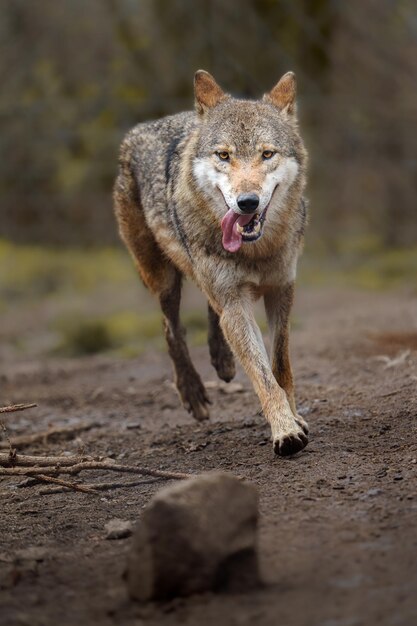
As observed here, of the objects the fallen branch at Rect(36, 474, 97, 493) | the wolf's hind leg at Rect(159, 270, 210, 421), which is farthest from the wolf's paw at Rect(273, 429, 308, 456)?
the wolf's hind leg at Rect(159, 270, 210, 421)

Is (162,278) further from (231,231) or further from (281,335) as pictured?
(231,231)

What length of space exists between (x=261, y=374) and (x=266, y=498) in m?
1.19

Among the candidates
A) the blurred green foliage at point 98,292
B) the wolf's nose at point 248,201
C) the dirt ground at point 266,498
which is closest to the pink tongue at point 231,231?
the wolf's nose at point 248,201

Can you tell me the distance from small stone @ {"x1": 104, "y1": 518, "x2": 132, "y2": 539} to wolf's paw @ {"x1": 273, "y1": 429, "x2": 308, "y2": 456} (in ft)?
3.74

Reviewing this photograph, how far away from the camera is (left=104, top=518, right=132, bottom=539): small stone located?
416cm

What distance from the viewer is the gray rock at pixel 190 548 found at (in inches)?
130

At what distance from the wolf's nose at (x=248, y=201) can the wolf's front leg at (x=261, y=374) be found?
636mm

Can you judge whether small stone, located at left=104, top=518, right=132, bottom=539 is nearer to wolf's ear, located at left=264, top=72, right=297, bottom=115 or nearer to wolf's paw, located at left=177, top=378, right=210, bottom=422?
wolf's paw, located at left=177, top=378, right=210, bottom=422

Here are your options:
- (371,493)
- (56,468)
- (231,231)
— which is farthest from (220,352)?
(371,493)

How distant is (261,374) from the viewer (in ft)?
18.0

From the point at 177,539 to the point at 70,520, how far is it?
145 cm

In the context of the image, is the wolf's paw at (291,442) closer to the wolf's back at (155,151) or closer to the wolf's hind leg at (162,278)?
the wolf's hind leg at (162,278)

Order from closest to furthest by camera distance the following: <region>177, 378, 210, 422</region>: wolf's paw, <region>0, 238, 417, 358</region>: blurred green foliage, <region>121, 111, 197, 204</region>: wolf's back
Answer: <region>121, 111, 197, 204</region>: wolf's back < <region>177, 378, 210, 422</region>: wolf's paw < <region>0, 238, 417, 358</region>: blurred green foliage

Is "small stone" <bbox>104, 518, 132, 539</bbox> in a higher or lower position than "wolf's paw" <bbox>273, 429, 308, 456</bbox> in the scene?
higher
